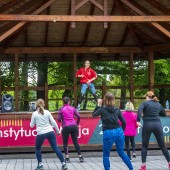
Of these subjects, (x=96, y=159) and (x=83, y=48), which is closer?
(x=96, y=159)

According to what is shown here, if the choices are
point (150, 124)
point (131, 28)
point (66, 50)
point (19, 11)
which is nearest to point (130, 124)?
point (150, 124)

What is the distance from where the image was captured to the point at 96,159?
41.9 ft

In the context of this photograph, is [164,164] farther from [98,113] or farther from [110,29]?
[110,29]

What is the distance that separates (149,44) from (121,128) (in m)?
11.9

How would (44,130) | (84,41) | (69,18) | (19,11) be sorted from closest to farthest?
(44,130)
(69,18)
(19,11)
(84,41)

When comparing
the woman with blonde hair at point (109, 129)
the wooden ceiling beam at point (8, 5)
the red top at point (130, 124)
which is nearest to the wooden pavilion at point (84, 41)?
the wooden ceiling beam at point (8, 5)

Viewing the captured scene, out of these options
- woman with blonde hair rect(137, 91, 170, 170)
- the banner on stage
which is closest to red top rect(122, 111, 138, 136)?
woman with blonde hair rect(137, 91, 170, 170)

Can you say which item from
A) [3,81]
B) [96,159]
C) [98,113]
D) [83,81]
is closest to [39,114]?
[98,113]

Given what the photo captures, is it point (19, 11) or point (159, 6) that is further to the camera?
point (19, 11)

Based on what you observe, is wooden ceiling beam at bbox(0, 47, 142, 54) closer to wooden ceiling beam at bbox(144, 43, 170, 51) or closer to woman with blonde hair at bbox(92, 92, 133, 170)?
wooden ceiling beam at bbox(144, 43, 170, 51)

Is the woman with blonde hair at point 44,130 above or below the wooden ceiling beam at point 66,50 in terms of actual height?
below

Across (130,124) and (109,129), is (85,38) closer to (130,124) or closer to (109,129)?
(130,124)

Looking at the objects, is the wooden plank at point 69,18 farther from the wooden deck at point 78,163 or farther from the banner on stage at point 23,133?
the wooden deck at point 78,163

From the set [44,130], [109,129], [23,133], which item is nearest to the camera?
[109,129]
